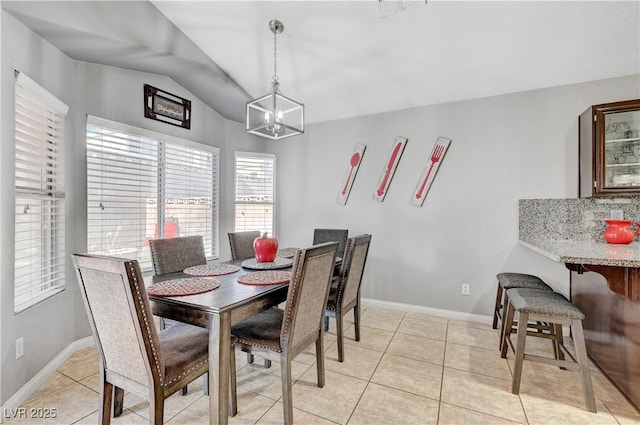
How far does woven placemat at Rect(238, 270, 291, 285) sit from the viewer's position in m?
1.87

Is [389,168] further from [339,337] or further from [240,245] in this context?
[339,337]

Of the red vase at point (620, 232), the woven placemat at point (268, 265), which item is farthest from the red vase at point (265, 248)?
the red vase at point (620, 232)

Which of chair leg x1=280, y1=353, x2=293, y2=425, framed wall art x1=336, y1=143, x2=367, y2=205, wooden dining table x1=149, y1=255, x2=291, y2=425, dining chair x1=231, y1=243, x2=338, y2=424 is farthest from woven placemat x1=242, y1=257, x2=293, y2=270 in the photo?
framed wall art x1=336, y1=143, x2=367, y2=205

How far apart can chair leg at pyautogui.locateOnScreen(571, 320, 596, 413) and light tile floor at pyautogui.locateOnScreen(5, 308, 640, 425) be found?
0.07 meters

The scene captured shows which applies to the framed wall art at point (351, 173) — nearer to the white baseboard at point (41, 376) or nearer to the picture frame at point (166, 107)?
the picture frame at point (166, 107)

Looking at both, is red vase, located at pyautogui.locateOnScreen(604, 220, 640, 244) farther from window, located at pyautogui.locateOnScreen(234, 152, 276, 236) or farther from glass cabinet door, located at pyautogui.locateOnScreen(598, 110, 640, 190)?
window, located at pyautogui.locateOnScreen(234, 152, 276, 236)

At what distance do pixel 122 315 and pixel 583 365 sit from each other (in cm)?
262

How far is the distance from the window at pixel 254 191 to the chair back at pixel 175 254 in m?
1.57

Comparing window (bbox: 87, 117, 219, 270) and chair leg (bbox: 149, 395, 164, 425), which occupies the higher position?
window (bbox: 87, 117, 219, 270)

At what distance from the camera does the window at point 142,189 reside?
8.89ft

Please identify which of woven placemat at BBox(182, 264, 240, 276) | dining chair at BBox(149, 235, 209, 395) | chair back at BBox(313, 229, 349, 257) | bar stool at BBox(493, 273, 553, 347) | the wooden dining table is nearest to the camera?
the wooden dining table

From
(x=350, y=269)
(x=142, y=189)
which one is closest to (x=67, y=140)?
(x=142, y=189)

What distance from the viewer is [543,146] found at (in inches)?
116

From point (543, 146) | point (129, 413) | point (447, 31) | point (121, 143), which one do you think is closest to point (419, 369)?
→ point (129, 413)
